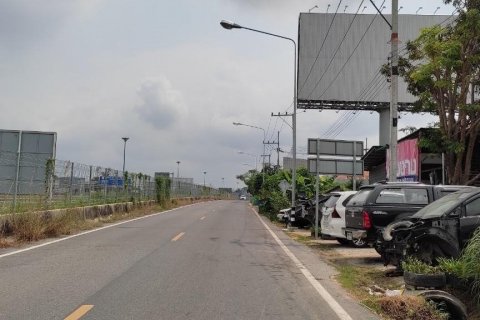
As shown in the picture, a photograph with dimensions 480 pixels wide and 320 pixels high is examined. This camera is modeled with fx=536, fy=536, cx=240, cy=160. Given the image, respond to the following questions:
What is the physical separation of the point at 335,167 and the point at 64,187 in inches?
417

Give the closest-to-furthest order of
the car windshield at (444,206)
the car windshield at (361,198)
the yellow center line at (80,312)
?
the yellow center line at (80,312), the car windshield at (444,206), the car windshield at (361,198)

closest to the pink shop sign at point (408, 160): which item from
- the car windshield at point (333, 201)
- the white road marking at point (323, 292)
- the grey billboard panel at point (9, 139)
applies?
the car windshield at point (333, 201)

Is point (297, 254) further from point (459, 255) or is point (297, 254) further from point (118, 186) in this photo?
point (118, 186)

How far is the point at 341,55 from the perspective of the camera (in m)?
43.9

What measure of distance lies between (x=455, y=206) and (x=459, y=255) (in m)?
0.87

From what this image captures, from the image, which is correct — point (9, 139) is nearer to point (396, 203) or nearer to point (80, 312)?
point (396, 203)

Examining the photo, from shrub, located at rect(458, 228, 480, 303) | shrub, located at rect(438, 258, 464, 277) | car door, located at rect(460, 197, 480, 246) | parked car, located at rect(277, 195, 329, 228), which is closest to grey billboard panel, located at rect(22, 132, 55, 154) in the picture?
parked car, located at rect(277, 195, 329, 228)

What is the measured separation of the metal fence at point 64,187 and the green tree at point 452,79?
13132 mm

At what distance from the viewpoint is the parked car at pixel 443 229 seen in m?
8.37

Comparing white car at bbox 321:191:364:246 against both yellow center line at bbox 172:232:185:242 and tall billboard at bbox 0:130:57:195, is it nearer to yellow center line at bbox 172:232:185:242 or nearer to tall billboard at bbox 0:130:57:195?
yellow center line at bbox 172:232:185:242

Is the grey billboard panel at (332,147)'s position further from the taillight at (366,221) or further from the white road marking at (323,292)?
the taillight at (366,221)

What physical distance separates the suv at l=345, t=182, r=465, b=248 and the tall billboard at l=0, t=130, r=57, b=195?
33.5 feet

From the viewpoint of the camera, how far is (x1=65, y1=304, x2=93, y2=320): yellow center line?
649cm

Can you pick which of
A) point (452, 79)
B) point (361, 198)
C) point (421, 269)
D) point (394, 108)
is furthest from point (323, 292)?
point (452, 79)
